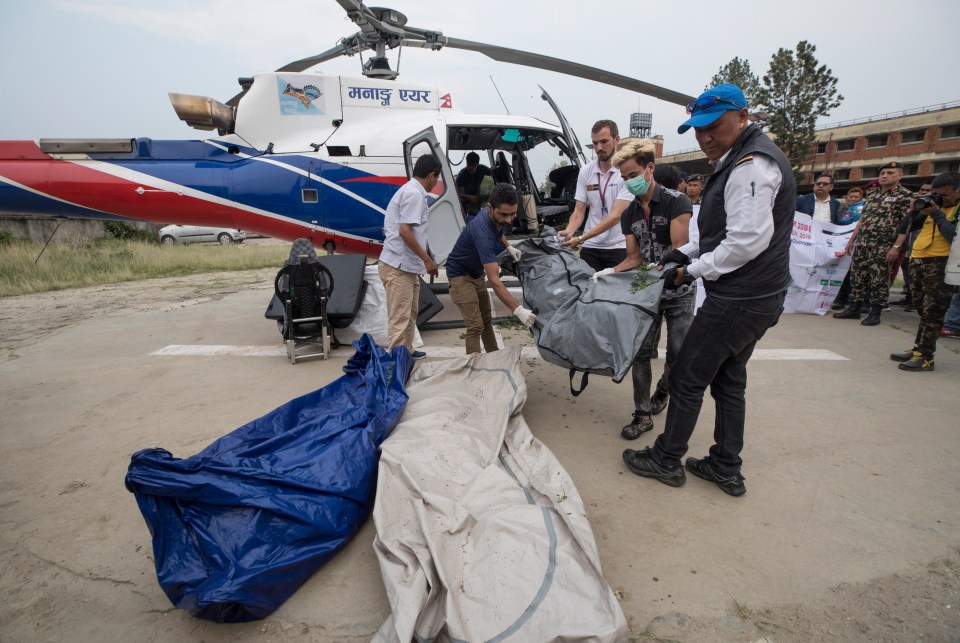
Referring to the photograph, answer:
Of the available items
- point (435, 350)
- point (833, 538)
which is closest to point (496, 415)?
point (833, 538)

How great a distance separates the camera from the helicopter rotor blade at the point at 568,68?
5969 millimetres

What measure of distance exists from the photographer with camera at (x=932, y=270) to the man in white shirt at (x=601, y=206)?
2.79m

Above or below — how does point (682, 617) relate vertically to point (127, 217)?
below

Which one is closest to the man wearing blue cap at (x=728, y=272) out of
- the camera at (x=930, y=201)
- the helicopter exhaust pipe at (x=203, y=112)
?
the camera at (x=930, y=201)

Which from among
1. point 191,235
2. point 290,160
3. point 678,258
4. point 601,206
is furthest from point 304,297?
point 191,235

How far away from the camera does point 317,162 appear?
221 inches

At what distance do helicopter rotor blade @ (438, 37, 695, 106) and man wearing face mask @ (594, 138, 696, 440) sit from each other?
3746 mm

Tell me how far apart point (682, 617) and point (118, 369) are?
476 cm

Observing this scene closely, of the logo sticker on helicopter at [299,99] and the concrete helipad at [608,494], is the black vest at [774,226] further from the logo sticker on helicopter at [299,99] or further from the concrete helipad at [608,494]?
the logo sticker on helicopter at [299,99]

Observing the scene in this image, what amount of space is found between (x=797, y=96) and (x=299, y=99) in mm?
29936

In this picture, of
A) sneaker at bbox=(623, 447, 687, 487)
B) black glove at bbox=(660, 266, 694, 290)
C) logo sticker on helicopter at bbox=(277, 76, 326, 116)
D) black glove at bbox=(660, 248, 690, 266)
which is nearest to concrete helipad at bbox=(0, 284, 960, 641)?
sneaker at bbox=(623, 447, 687, 487)

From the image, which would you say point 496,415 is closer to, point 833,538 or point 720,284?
point 720,284

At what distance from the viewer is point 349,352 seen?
474 centimetres

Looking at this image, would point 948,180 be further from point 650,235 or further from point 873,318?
point 650,235
